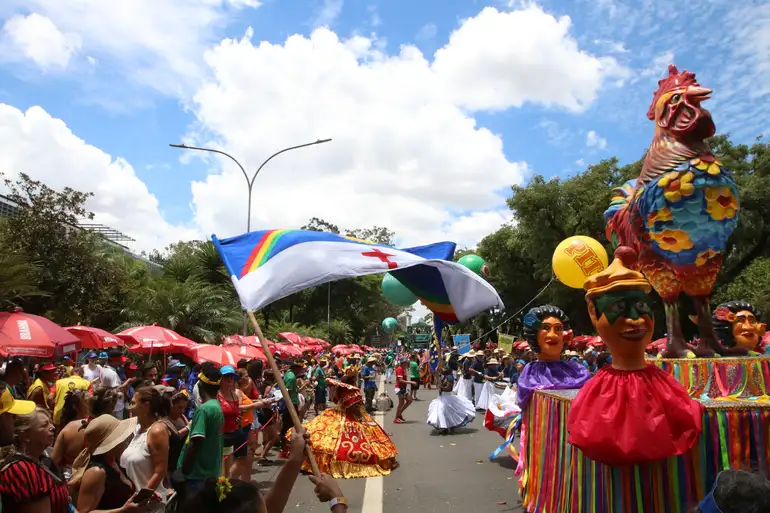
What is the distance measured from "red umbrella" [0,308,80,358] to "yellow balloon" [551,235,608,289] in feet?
23.9

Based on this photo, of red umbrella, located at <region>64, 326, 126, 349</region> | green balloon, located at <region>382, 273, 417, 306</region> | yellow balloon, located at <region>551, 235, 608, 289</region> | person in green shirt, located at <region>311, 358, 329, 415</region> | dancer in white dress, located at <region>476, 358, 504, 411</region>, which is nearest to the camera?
yellow balloon, located at <region>551, 235, 608, 289</region>

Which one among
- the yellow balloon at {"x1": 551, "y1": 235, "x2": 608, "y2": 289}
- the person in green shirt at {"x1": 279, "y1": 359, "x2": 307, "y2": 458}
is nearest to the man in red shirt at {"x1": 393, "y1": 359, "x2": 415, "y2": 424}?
the person in green shirt at {"x1": 279, "y1": 359, "x2": 307, "y2": 458}

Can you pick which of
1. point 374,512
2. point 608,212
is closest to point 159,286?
point 374,512

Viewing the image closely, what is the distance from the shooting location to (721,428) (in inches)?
169

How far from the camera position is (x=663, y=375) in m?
4.29

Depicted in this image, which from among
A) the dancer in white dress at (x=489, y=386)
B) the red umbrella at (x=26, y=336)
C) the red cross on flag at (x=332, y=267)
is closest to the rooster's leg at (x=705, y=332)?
the red cross on flag at (x=332, y=267)

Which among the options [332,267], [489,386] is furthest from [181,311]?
[332,267]

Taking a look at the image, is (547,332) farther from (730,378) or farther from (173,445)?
(173,445)

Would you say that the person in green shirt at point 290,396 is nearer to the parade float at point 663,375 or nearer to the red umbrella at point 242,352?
the red umbrella at point 242,352

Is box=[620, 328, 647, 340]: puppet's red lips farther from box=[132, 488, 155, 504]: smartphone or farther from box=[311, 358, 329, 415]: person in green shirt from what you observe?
box=[311, 358, 329, 415]: person in green shirt

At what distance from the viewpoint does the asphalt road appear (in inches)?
272

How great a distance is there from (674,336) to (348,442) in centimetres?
470

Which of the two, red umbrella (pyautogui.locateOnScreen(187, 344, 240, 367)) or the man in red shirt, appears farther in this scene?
the man in red shirt

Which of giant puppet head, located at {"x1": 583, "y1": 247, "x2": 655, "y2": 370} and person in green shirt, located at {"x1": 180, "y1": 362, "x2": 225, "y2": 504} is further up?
giant puppet head, located at {"x1": 583, "y1": 247, "x2": 655, "y2": 370}
